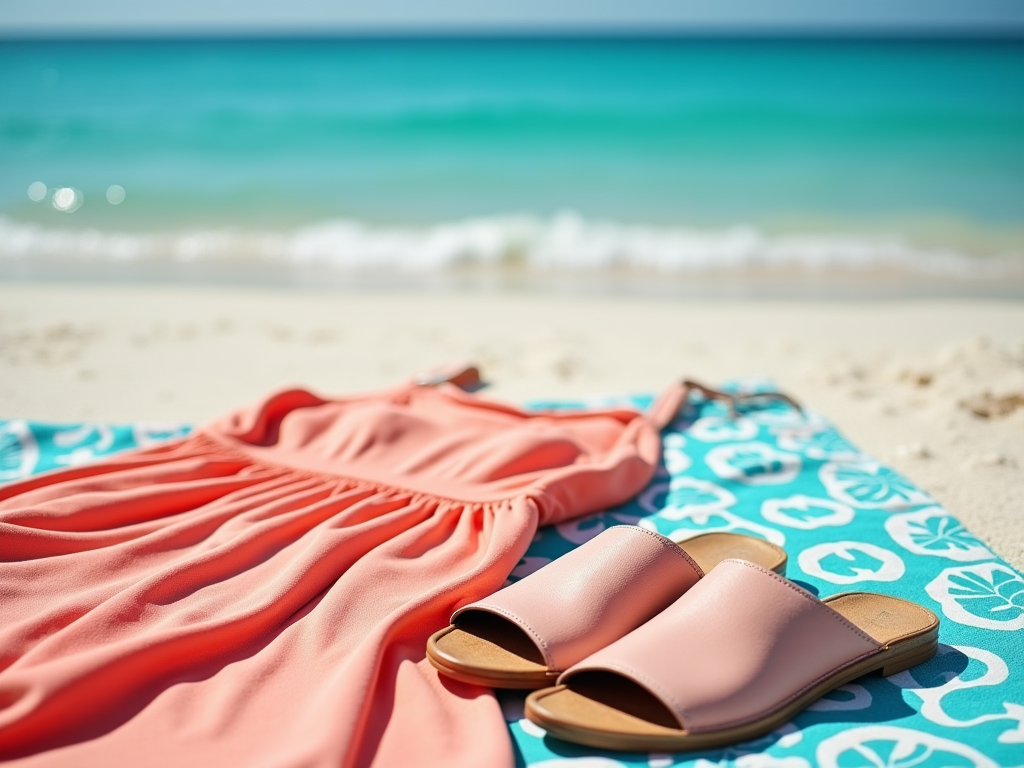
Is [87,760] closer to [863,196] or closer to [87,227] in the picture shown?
[87,227]

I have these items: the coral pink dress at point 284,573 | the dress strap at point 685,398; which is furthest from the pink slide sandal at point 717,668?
the dress strap at point 685,398

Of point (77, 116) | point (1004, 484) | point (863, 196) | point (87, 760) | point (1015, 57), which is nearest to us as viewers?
point (87, 760)

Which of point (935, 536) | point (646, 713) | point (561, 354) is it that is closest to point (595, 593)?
point (646, 713)

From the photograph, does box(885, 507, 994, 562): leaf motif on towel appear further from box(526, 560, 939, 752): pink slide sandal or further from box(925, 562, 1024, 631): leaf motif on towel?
box(526, 560, 939, 752): pink slide sandal

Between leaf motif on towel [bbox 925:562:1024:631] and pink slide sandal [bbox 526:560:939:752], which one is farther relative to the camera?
leaf motif on towel [bbox 925:562:1024:631]

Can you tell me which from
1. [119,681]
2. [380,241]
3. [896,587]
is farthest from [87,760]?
[380,241]

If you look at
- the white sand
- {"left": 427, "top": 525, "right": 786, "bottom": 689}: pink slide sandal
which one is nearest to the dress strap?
the white sand

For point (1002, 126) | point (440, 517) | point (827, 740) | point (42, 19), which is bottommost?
point (827, 740)

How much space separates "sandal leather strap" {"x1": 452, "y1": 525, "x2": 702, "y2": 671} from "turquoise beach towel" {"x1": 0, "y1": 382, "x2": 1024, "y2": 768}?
6.2 inches

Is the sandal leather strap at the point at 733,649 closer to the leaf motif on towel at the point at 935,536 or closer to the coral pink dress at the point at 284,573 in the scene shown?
the coral pink dress at the point at 284,573

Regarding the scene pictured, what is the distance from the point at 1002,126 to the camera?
39.1 feet

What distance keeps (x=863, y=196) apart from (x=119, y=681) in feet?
29.1

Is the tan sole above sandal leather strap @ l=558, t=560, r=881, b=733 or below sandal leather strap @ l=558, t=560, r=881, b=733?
below

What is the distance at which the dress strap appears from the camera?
3117mm
